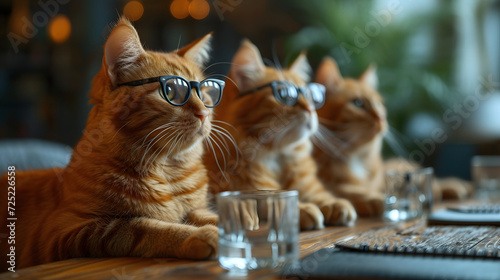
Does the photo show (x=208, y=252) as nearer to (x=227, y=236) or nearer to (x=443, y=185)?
(x=227, y=236)

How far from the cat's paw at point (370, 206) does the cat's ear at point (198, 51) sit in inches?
27.6

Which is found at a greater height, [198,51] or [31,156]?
[198,51]

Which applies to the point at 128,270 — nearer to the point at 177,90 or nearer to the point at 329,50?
the point at 177,90

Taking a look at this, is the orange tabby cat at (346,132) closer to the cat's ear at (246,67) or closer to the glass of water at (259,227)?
the cat's ear at (246,67)

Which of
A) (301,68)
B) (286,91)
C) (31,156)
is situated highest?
(301,68)

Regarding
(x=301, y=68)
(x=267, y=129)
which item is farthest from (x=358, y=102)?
(x=267, y=129)

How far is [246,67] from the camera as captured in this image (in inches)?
52.4

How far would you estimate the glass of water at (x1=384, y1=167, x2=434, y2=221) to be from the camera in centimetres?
140

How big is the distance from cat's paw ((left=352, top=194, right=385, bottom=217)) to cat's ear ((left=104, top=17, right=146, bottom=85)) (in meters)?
0.88

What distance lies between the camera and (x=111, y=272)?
74 cm

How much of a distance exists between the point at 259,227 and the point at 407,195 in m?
0.80

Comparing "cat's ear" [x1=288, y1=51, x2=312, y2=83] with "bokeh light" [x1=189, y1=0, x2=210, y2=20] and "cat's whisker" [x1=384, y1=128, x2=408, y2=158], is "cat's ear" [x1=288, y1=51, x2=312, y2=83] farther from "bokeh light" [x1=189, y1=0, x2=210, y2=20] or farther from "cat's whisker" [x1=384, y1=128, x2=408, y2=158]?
"cat's whisker" [x1=384, y1=128, x2=408, y2=158]

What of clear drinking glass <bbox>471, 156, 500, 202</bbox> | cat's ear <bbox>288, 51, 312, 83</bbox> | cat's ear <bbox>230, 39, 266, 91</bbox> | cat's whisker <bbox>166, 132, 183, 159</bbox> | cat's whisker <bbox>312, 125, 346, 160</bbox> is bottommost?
clear drinking glass <bbox>471, 156, 500, 202</bbox>

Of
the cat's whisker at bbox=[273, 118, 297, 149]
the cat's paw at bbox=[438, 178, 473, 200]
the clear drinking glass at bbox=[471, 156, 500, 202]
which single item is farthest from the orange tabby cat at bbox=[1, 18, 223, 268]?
the clear drinking glass at bbox=[471, 156, 500, 202]
